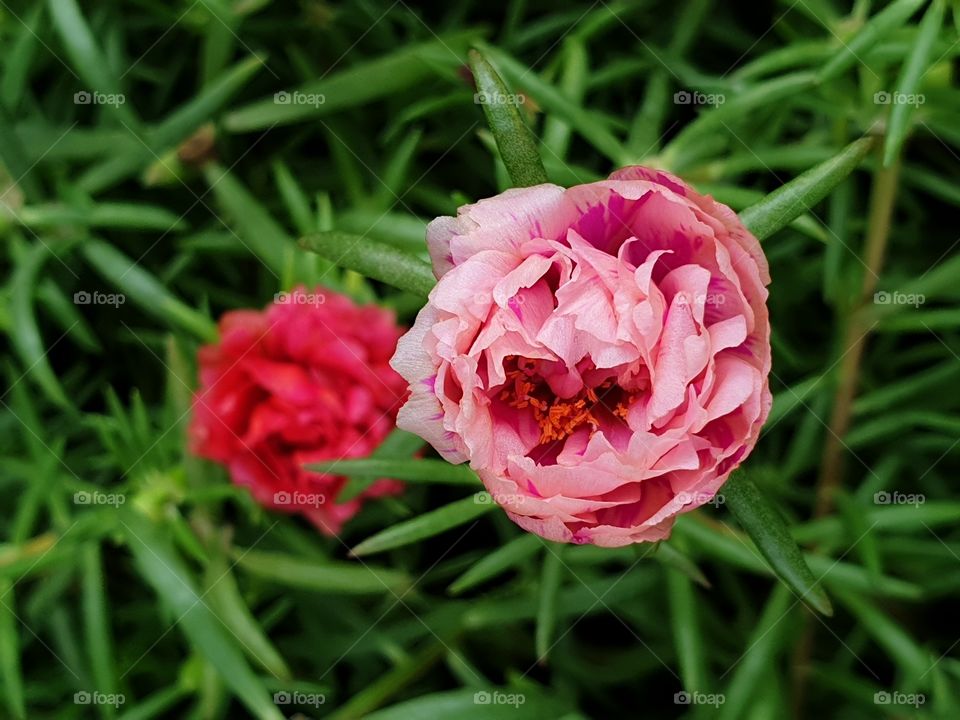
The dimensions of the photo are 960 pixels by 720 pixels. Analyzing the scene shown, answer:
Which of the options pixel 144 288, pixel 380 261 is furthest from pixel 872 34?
pixel 144 288

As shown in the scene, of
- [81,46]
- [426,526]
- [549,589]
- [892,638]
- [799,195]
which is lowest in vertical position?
[892,638]

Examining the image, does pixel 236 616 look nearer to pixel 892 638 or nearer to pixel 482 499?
pixel 482 499

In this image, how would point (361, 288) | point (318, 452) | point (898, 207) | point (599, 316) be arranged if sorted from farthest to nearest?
point (898, 207) < point (361, 288) < point (318, 452) < point (599, 316)

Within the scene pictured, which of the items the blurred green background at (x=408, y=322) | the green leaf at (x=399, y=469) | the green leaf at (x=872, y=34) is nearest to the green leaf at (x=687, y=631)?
the blurred green background at (x=408, y=322)

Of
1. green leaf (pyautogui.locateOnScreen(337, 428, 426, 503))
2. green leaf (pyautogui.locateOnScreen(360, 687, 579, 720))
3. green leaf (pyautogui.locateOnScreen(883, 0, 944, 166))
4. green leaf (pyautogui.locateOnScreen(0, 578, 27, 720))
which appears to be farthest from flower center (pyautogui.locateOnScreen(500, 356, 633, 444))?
green leaf (pyautogui.locateOnScreen(0, 578, 27, 720))

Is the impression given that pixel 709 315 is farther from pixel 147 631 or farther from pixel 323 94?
pixel 147 631

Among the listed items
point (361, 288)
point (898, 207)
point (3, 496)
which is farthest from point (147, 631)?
point (898, 207)
